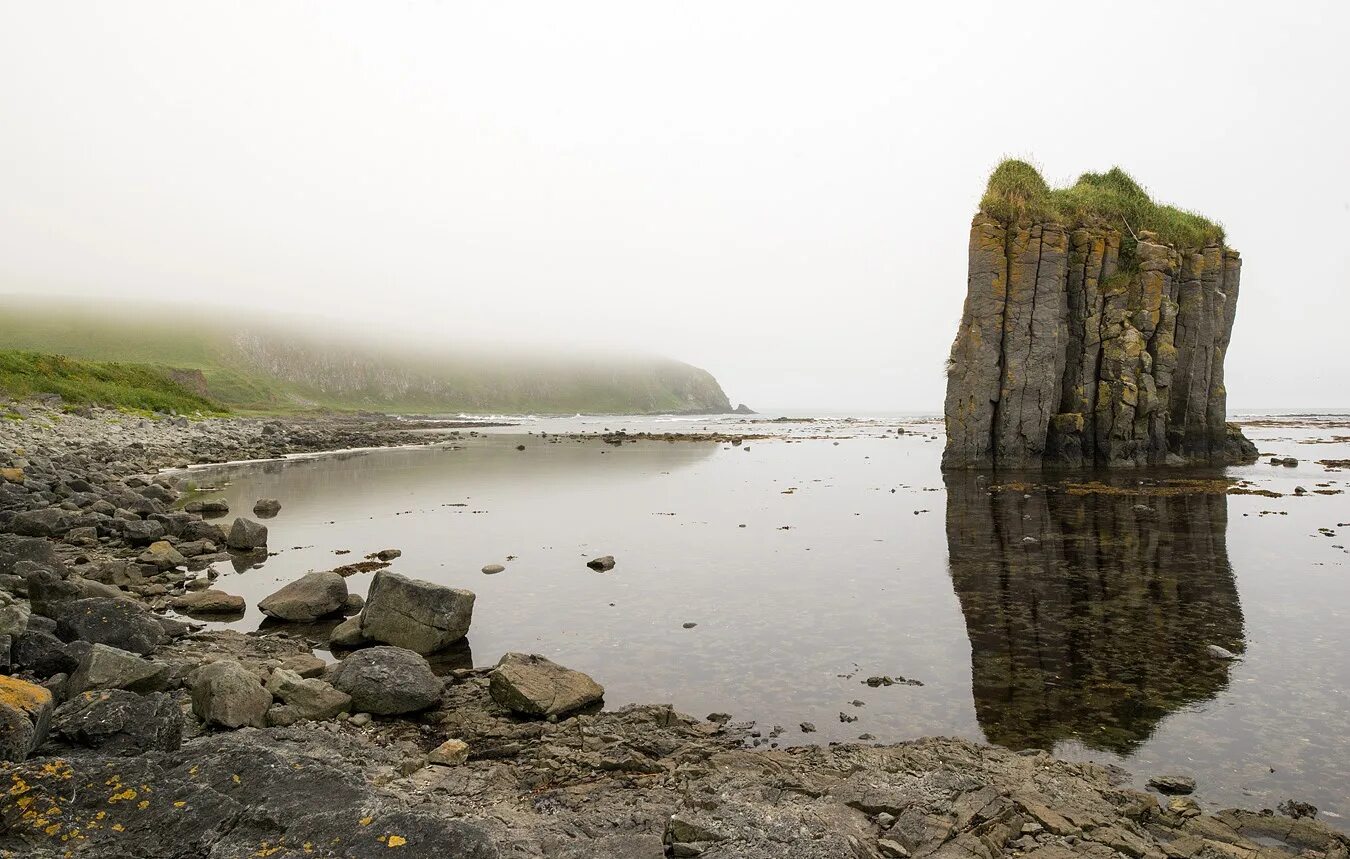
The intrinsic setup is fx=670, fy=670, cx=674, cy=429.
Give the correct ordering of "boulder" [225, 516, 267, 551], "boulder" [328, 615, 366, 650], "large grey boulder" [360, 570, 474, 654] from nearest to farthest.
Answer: "large grey boulder" [360, 570, 474, 654] < "boulder" [328, 615, 366, 650] < "boulder" [225, 516, 267, 551]

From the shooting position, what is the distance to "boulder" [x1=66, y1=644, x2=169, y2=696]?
9.43 m

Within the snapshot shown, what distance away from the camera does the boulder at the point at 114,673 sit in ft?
30.9

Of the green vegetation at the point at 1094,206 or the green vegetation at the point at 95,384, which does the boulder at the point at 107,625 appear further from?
the green vegetation at the point at 95,384

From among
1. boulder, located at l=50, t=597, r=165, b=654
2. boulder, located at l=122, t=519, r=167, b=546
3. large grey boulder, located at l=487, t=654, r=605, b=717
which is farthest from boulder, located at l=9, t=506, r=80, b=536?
large grey boulder, located at l=487, t=654, r=605, b=717

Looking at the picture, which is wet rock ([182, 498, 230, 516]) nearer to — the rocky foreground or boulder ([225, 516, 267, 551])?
boulder ([225, 516, 267, 551])

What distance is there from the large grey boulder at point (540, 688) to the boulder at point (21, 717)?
5.57 meters

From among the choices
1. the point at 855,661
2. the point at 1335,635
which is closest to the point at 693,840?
the point at 855,661

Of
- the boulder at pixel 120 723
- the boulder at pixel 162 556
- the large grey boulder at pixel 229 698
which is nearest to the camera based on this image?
the boulder at pixel 120 723

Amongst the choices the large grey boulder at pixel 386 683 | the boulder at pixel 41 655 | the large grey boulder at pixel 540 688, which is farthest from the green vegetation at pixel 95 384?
the large grey boulder at pixel 540 688

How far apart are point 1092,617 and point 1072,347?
144ft

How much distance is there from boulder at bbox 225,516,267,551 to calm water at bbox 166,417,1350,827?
32.0 inches

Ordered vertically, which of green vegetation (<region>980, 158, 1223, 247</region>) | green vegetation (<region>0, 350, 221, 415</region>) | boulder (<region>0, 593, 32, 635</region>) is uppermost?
green vegetation (<region>980, 158, 1223, 247</region>)

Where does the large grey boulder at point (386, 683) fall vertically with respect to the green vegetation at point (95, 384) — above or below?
below

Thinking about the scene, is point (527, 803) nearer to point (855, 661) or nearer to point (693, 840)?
point (693, 840)
